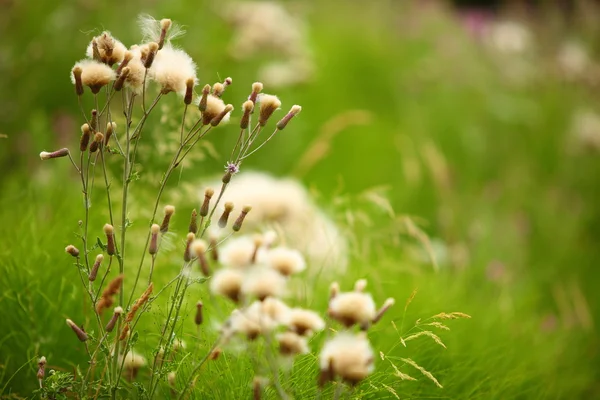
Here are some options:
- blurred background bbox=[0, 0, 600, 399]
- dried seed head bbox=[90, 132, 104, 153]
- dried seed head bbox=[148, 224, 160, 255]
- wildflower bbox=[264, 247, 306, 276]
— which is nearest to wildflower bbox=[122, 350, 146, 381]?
blurred background bbox=[0, 0, 600, 399]

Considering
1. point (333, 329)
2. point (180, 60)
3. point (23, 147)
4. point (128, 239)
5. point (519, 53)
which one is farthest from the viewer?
point (519, 53)

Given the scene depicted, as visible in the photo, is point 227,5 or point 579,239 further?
point 227,5

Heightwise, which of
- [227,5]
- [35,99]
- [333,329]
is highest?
[227,5]

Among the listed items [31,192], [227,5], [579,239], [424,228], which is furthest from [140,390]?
[227,5]

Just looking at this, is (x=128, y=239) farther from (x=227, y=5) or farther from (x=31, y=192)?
(x=227, y=5)

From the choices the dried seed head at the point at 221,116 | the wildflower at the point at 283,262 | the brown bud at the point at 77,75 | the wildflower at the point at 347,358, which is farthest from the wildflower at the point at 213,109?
the wildflower at the point at 347,358

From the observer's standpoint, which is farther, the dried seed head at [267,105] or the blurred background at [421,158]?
the blurred background at [421,158]

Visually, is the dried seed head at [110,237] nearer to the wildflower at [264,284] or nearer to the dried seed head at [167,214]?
the dried seed head at [167,214]
